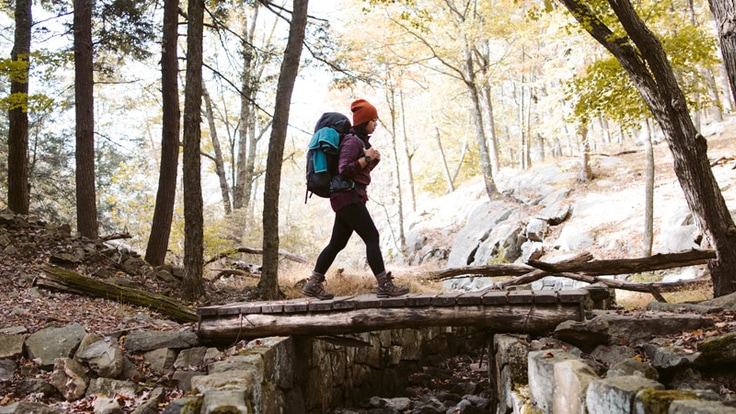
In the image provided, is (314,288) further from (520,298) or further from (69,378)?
(69,378)

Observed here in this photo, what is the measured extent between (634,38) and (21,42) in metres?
11.1

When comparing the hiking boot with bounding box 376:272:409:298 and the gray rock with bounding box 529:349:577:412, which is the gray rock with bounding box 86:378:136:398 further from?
the gray rock with bounding box 529:349:577:412

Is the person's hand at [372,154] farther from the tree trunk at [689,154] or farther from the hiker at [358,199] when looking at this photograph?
the tree trunk at [689,154]

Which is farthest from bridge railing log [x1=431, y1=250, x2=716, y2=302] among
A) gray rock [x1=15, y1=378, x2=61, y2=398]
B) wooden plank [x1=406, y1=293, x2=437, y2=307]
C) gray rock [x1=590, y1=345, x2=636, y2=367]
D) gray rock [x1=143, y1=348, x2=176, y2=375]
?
gray rock [x1=15, y1=378, x2=61, y2=398]

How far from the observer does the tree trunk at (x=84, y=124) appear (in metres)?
10.2

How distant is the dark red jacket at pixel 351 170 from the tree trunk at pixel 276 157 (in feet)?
11.8

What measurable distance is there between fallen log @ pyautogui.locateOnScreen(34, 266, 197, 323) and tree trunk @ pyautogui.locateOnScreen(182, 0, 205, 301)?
1229 mm

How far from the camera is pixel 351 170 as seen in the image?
201 inches

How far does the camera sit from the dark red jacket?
201 inches

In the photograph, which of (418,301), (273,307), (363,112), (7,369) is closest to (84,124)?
(7,369)

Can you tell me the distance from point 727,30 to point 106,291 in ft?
25.1

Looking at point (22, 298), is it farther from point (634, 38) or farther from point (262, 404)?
point (634, 38)

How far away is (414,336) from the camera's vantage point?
8516 millimetres

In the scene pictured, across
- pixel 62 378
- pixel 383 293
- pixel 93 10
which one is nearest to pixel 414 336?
pixel 383 293
